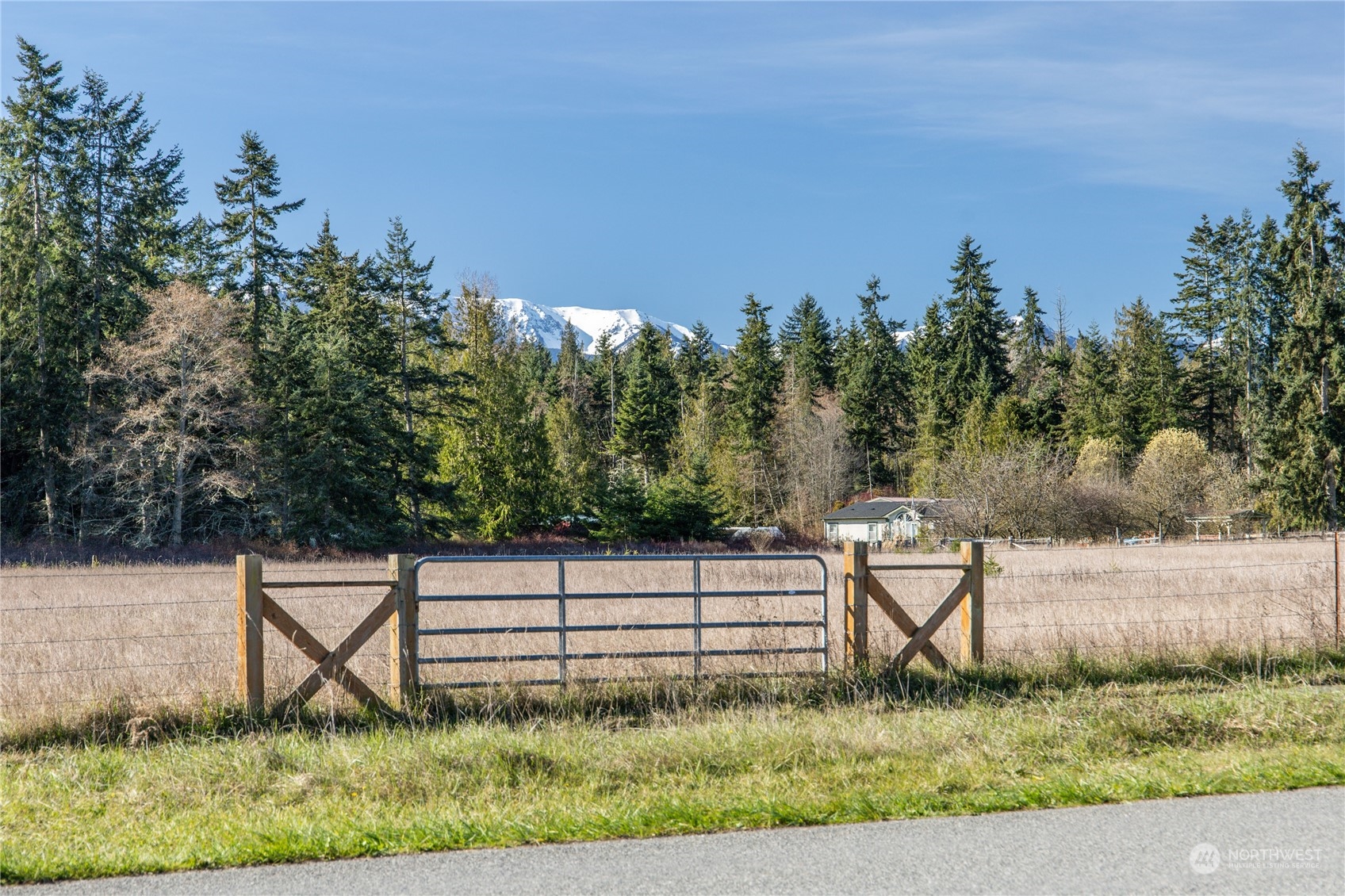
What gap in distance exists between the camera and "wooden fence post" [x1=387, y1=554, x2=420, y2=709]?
8945mm

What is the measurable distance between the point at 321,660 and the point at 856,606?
4.95 metres

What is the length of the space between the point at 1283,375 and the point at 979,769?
5600cm

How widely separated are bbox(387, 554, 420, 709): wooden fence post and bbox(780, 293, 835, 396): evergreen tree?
7844 cm

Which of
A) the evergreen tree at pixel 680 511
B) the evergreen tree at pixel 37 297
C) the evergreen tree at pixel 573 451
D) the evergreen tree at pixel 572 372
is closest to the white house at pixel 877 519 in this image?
the evergreen tree at pixel 573 451

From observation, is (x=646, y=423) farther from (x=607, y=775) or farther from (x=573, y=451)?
(x=607, y=775)

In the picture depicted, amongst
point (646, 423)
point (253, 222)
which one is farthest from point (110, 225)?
point (646, 423)

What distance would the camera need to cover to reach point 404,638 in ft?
29.5

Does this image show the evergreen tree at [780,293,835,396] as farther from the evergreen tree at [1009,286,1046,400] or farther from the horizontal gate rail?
the horizontal gate rail

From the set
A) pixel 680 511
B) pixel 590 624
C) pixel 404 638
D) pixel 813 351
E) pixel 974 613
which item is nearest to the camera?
pixel 404 638

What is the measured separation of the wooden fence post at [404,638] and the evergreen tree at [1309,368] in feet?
178

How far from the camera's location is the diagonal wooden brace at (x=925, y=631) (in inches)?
398

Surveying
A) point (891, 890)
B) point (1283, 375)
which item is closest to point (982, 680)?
point (891, 890)

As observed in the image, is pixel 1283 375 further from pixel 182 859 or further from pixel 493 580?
pixel 182 859

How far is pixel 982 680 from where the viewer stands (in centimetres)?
1009
